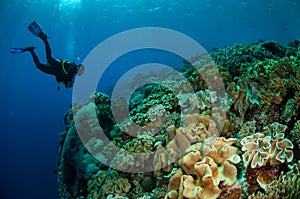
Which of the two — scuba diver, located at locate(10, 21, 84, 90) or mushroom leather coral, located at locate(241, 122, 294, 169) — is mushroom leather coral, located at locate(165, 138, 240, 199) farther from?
scuba diver, located at locate(10, 21, 84, 90)

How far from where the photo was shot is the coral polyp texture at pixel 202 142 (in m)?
3.05

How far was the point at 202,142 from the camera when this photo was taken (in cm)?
374

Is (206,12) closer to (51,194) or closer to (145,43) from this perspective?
(145,43)

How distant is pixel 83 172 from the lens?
5.80 meters

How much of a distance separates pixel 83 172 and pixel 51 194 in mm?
33901

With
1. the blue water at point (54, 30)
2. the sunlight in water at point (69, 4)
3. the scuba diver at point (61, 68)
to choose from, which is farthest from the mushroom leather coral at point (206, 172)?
the sunlight in water at point (69, 4)

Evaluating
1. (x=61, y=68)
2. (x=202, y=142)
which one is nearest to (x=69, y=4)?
(x=61, y=68)

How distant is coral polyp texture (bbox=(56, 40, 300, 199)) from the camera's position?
10.0 ft

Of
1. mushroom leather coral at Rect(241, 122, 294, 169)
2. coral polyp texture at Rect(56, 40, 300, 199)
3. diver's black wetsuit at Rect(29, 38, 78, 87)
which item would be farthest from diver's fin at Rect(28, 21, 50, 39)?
mushroom leather coral at Rect(241, 122, 294, 169)

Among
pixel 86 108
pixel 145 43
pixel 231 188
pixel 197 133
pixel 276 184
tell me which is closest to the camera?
pixel 276 184

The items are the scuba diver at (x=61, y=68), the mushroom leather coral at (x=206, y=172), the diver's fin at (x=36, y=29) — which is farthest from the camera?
the diver's fin at (x=36, y=29)

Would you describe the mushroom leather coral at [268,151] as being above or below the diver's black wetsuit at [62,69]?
below

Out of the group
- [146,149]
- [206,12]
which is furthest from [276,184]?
[206,12]

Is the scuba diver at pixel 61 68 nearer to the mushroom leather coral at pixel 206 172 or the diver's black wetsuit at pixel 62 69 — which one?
the diver's black wetsuit at pixel 62 69
